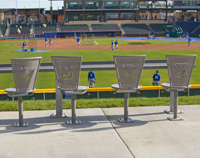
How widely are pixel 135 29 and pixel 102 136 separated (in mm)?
82447

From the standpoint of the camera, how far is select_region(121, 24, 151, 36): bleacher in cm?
8556

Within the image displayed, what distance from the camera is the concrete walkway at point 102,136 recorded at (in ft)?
19.4

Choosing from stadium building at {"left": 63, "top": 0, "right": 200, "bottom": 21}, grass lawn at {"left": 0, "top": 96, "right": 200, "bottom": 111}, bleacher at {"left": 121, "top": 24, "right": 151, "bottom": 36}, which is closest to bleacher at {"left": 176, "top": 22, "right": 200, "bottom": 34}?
stadium building at {"left": 63, "top": 0, "right": 200, "bottom": 21}

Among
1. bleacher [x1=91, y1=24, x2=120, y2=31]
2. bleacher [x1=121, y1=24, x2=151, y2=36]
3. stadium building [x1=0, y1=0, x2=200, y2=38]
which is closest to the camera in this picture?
stadium building [x1=0, y1=0, x2=200, y2=38]

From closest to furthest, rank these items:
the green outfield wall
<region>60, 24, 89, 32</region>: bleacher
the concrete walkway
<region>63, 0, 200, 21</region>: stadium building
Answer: the concrete walkway < the green outfield wall < <region>60, 24, 89, 32</region>: bleacher < <region>63, 0, 200, 21</region>: stadium building

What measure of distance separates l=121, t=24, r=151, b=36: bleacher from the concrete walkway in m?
77.9

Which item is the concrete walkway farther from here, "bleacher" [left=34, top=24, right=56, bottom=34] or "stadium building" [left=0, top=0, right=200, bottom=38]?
"bleacher" [left=34, top=24, right=56, bottom=34]

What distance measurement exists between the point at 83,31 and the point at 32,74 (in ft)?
252

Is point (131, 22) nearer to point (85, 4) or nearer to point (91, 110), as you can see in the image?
point (85, 4)

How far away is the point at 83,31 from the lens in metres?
83.4

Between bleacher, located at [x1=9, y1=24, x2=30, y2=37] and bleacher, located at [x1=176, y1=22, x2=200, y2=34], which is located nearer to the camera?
bleacher, located at [x1=9, y1=24, x2=30, y2=37]

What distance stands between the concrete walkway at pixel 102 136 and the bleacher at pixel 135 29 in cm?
7793

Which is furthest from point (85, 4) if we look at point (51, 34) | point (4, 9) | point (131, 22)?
point (4, 9)

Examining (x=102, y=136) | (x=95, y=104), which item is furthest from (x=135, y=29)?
(x=102, y=136)
